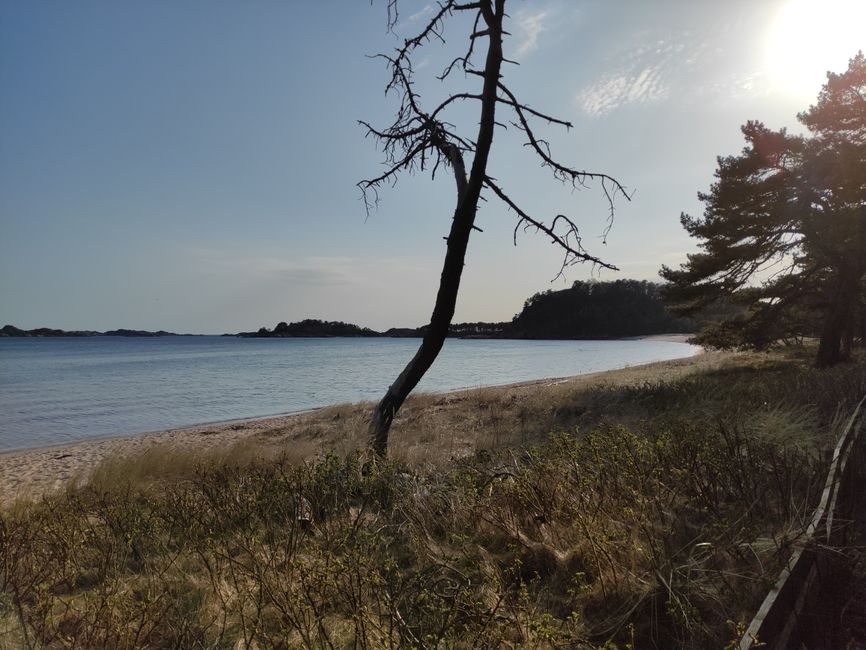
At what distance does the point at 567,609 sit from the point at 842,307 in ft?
64.1

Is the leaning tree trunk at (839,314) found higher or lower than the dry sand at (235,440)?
higher

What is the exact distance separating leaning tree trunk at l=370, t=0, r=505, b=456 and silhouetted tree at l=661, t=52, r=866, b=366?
14423 mm

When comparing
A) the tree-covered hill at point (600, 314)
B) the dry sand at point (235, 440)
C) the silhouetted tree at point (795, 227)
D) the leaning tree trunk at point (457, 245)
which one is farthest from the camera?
the tree-covered hill at point (600, 314)

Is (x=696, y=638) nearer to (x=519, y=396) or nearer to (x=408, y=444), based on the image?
(x=408, y=444)

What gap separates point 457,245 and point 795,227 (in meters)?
16.1

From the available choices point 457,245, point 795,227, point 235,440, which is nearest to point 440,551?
point 457,245

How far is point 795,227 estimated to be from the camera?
17.2 meters

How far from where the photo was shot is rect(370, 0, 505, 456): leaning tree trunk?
671 centimetres

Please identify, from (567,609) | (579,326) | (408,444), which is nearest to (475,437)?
(408,444)

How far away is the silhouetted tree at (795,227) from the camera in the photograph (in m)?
16.2

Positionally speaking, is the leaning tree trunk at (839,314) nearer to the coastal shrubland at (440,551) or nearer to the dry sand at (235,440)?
the dry sand at (235,440)

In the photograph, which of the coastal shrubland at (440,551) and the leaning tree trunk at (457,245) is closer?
the coastal shrubland at (440,551)

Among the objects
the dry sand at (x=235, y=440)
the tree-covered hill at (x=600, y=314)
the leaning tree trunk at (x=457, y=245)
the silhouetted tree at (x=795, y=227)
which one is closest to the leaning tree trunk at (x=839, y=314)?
the silhouetted tree at (x=795, y=227)

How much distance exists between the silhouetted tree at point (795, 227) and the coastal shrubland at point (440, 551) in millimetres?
12680
